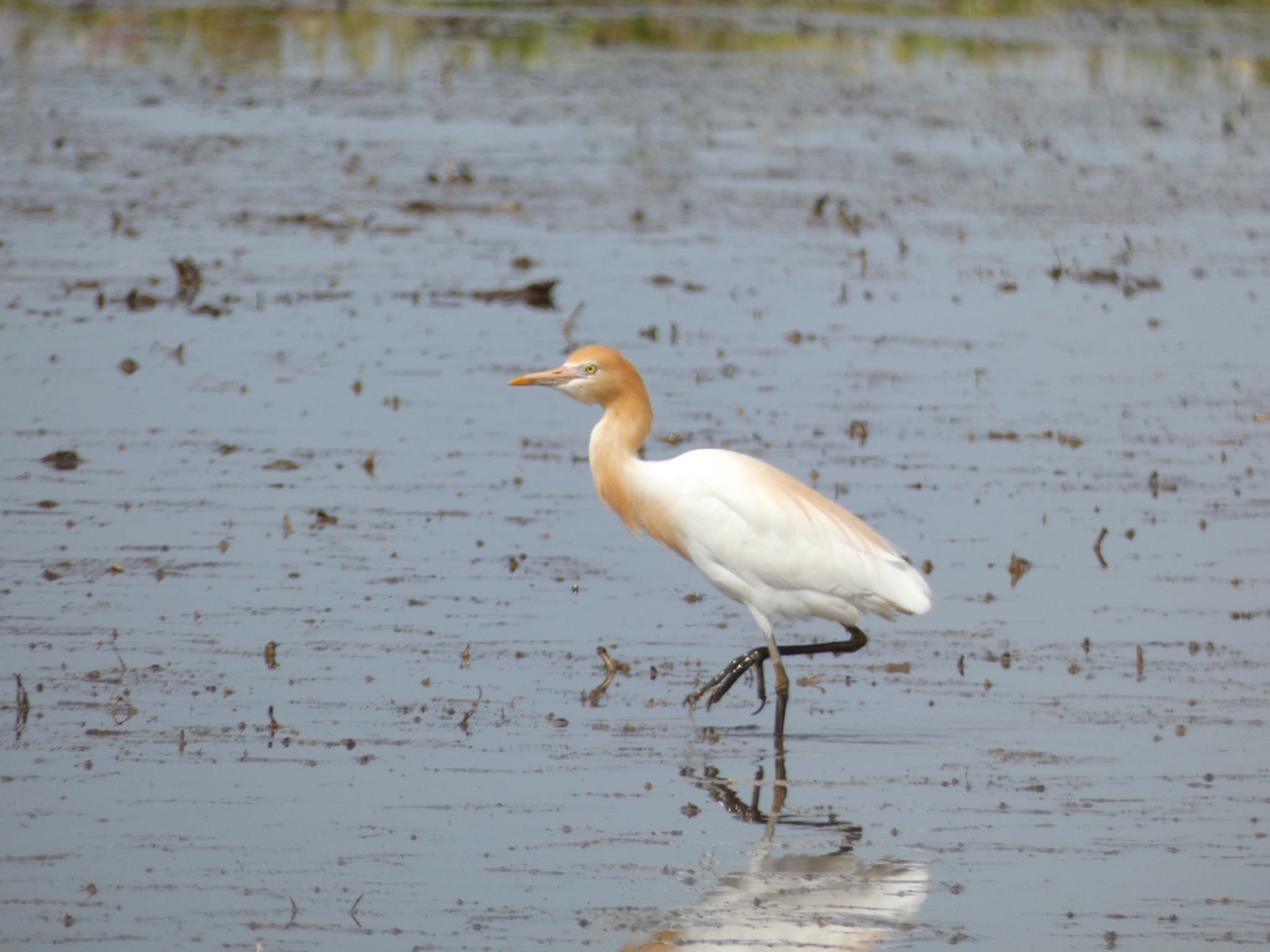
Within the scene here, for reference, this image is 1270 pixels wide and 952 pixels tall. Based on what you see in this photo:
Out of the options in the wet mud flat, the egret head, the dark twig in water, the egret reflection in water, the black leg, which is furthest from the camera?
the egret head

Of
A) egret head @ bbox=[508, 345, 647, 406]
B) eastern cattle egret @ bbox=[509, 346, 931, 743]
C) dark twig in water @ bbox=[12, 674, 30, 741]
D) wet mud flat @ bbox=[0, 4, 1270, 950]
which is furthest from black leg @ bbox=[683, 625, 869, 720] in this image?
dark twig in water @ bbox=[12, 674, 30, 741]

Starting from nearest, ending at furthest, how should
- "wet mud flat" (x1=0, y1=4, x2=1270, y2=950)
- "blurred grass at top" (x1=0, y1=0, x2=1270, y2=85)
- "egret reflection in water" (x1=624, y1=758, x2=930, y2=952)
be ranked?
1. "egret reflection in water" (x1=624, y1=758, x2=930, y2=952)
2. "wet mud flat" (x1=0, y1=4, x2=1270, y2=950)
3. "blurred grass at top" (x1=0, y1=0, x2=1270, y2=85)

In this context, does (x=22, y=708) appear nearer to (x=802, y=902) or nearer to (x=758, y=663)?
(x=758, y=663)

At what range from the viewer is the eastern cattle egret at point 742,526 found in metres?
8.38

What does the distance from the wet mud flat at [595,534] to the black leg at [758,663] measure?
14 cm

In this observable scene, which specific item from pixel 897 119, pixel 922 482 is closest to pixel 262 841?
pixel 922 482

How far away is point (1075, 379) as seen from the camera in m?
14.5

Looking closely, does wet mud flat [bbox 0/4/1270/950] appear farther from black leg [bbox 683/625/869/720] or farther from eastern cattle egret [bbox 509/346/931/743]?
eastern cattle egret [bbox 509/346/931/743]

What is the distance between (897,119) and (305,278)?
11.6m

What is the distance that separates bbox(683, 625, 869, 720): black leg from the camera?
8344 mm

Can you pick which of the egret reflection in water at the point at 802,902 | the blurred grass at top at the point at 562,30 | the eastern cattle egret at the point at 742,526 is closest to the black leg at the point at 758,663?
the eastern cattle egret at the point at 742,526

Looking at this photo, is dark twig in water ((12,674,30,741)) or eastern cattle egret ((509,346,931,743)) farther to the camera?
eastern cattle egret ((509,346,931,743))

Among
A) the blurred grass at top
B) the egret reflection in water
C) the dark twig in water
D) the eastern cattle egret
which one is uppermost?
the blurred grass at top

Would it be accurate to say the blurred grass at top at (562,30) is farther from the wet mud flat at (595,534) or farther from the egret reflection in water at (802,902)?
the egret reflection in water at (802,902)
